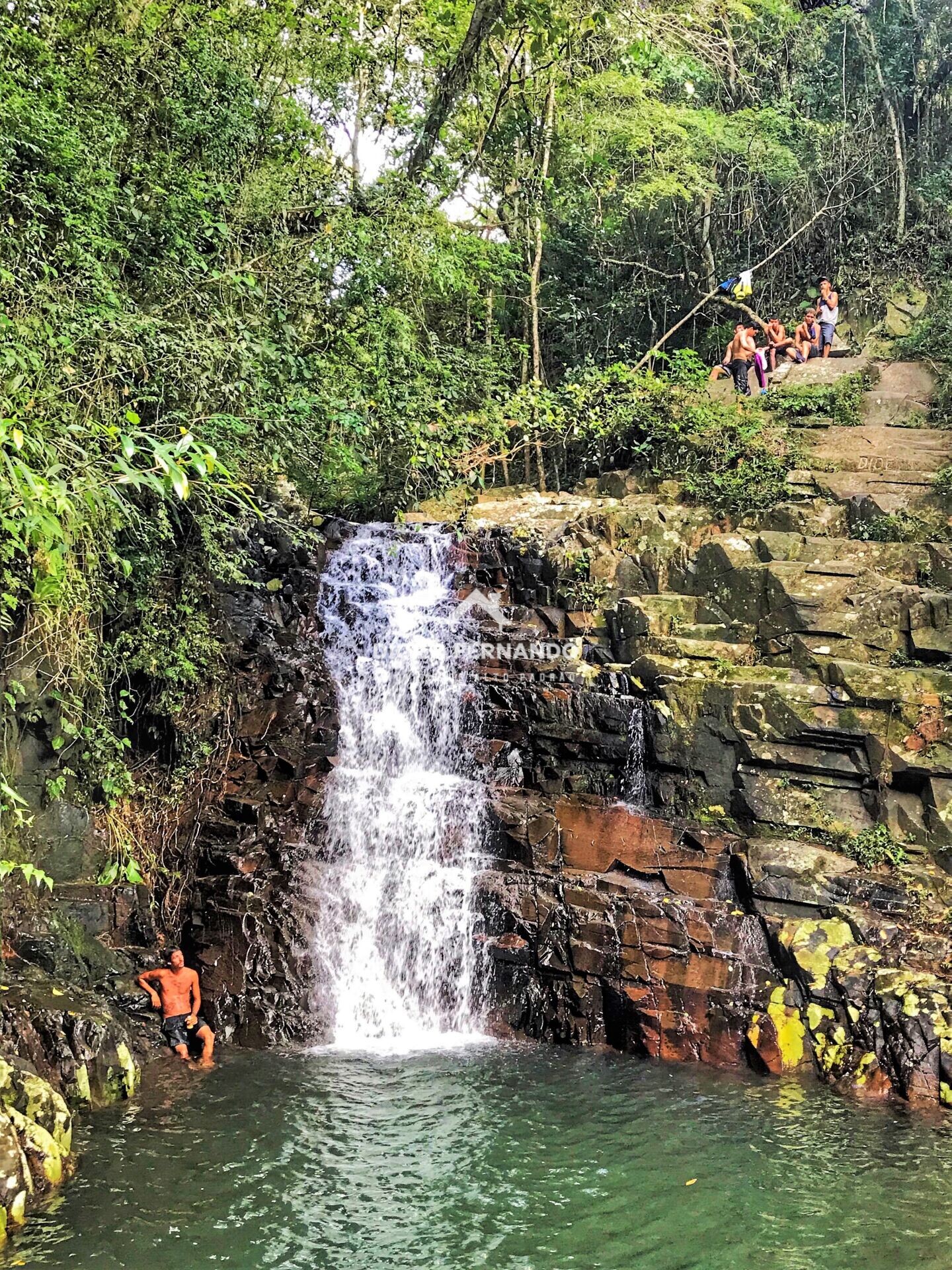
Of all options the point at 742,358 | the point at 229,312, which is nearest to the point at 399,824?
the point at 229,312

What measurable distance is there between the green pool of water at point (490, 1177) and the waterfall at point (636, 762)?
3.19 m

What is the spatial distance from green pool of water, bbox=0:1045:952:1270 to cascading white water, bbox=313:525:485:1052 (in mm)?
1367

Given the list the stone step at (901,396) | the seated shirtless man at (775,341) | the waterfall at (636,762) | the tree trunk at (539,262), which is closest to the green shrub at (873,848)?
the waterfall at (636,762)

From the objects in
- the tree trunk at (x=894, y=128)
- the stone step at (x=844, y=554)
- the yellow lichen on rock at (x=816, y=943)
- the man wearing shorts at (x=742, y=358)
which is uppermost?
the tree trunk at (x=894, y=128)

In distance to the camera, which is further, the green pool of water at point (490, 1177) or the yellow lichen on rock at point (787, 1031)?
the yellow lichen on rock at point (787, 1031)

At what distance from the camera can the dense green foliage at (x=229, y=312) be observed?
25.1 feet

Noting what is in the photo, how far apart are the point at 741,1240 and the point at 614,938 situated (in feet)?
12.1

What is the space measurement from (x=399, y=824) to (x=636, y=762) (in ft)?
9.07

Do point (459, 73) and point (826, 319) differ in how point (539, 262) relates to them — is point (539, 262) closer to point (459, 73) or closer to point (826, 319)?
point (826, 319)

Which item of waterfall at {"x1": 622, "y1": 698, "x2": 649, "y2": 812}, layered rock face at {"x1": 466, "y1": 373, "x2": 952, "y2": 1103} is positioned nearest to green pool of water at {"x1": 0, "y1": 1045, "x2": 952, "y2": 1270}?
layered rock face at {"x1": 466, "y1": 373, "x2": 952, "y2": 1103}

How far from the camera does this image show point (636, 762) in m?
10.7

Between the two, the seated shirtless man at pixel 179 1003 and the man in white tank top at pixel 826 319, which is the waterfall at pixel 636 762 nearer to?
the seated shirtless man at pixel 179 1003

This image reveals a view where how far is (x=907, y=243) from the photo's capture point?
66.9 ft

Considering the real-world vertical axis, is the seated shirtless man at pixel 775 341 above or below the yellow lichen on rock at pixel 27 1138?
above
